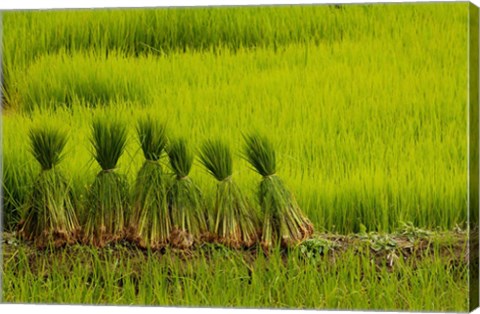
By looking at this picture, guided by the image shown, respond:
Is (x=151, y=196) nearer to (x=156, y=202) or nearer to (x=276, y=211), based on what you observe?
(x=156, y=202)

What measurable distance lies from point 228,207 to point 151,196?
0.42 m

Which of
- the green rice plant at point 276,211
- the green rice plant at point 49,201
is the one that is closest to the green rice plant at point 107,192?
the green rice plant at point 49,201

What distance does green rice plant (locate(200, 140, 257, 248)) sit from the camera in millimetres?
6969

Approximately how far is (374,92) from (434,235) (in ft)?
2.59

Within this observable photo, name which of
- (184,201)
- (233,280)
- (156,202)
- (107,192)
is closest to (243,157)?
(184,201)

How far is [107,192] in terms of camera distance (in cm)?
715

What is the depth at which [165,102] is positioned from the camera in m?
7.13

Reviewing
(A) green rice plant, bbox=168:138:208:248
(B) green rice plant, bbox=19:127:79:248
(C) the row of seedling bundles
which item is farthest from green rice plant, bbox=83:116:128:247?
(A) green rice plant, bbox=168:138:208:248

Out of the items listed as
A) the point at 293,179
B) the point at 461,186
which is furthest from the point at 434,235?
the point at 293,179

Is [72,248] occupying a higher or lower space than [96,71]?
lower

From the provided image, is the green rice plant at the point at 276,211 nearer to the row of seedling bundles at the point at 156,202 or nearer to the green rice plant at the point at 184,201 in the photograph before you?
the row of seedling bundles at the point at 156,202

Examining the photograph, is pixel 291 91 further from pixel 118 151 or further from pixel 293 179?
pixel 118 151

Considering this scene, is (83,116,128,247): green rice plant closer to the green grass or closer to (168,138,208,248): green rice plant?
the green grass

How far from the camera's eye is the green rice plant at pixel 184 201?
23.1ft
